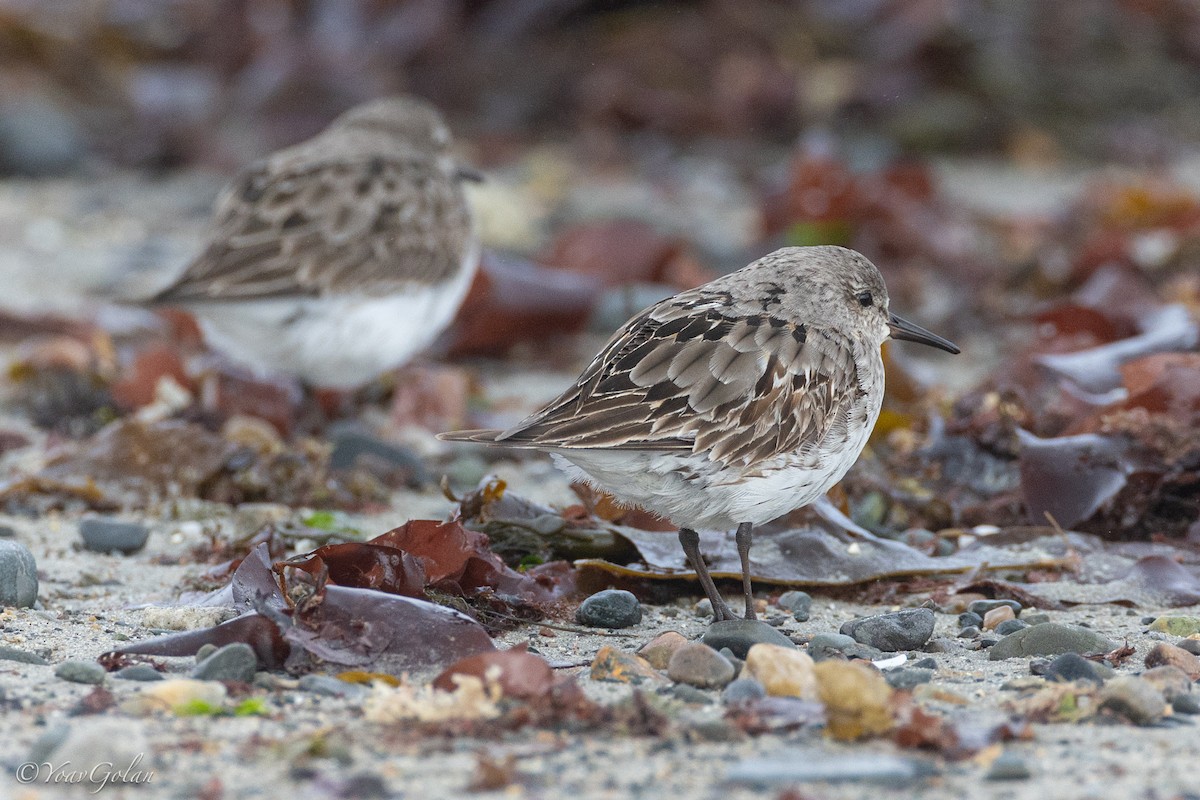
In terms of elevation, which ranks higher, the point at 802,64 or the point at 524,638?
the point at 802,64

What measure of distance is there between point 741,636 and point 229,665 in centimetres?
120

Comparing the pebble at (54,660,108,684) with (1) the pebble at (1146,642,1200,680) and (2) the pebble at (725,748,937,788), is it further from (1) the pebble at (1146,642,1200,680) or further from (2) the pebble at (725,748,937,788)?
(1) the pebble at (1146,642,1200,680)

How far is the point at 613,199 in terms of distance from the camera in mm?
9430

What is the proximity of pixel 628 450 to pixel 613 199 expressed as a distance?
19.2ft

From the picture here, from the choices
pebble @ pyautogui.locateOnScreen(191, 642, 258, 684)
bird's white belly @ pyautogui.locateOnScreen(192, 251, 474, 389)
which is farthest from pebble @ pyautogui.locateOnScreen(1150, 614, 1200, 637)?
bird's white belly @ pyautogui.locateOnScreen(192, 251, 474, 389)

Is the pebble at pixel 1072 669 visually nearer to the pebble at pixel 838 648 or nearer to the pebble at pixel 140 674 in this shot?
the pebble at pixel 838 648

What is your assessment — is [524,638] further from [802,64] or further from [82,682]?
[802,64]

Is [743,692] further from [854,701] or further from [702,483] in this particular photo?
[702,483]

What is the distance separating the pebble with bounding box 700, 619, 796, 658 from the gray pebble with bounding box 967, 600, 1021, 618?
25.0 inches

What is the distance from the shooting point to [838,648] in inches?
145

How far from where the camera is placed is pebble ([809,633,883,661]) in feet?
11.9

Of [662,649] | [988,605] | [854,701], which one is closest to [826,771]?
[854,701]

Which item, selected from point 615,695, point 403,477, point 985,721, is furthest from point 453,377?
point 985,721

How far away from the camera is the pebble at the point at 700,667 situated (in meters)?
3.37
